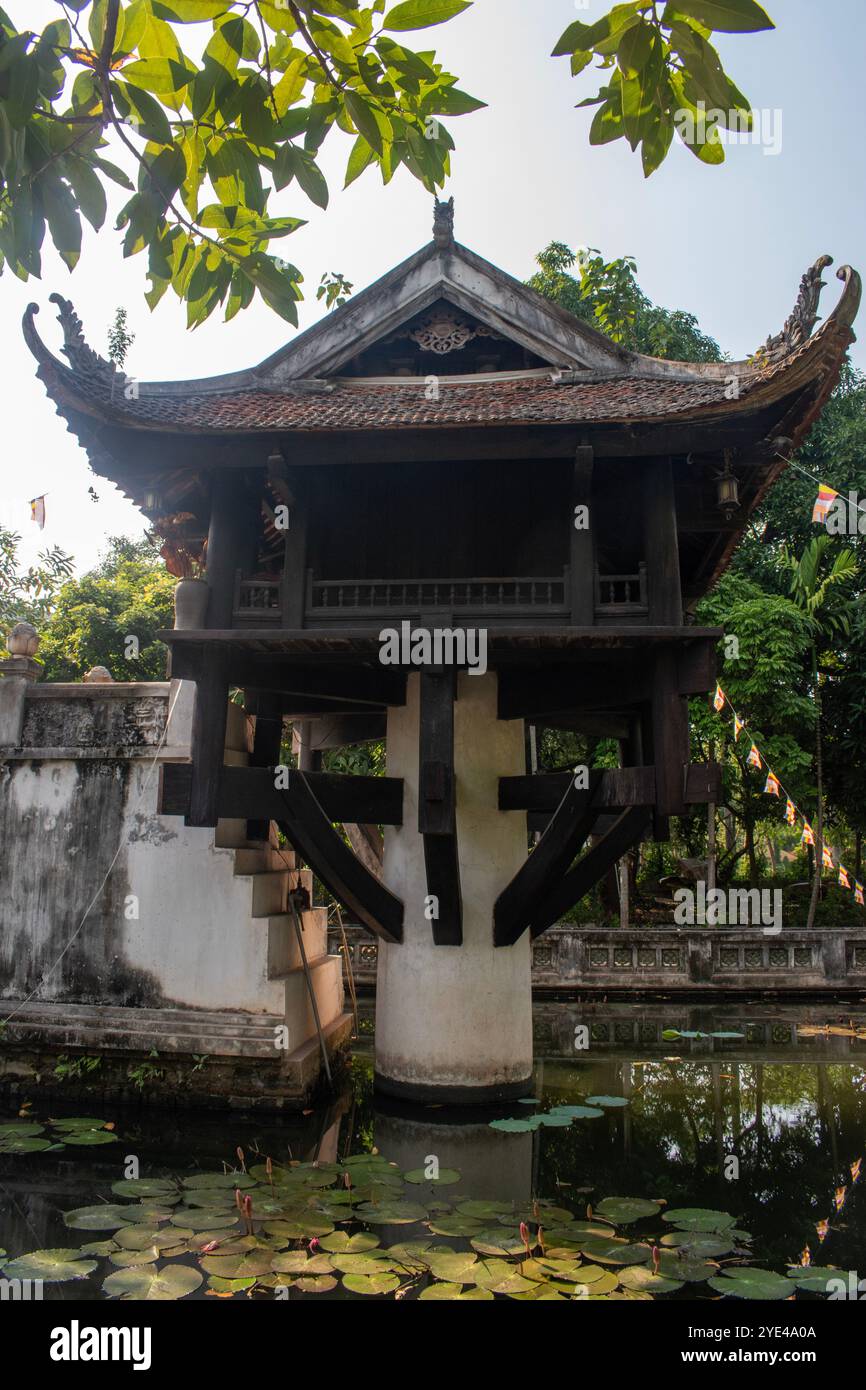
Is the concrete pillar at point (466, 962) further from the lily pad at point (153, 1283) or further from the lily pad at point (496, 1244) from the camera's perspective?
the lily pad at point (153, 1283)

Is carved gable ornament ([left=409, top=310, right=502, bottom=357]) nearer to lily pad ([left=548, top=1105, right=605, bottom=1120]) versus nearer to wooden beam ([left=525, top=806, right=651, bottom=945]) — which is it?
wooden beam ([left=525, top=806, right=651, bottom=945])

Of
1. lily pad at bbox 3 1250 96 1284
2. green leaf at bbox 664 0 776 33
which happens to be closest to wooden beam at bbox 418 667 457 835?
lily pad at bbox 3 1250 96 1284

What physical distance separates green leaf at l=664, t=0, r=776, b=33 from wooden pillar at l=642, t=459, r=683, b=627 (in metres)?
5.00

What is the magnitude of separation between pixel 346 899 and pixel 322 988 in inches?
78.0

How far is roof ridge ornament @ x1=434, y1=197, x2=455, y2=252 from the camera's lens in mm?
8266

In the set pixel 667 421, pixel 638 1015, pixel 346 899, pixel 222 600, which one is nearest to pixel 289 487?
pixel 222 600

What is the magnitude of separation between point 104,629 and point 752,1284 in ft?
56.9

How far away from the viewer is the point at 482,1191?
5.71 m

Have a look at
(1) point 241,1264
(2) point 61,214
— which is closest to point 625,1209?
(1) point 241,1264

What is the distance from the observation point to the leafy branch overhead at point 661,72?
6.56 feet

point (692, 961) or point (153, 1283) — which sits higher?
point (692, 961)

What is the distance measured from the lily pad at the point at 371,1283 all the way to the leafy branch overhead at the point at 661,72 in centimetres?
437

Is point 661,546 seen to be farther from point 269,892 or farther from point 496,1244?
point 496,1244

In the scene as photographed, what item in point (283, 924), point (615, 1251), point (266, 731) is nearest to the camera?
point (615, 1251)
